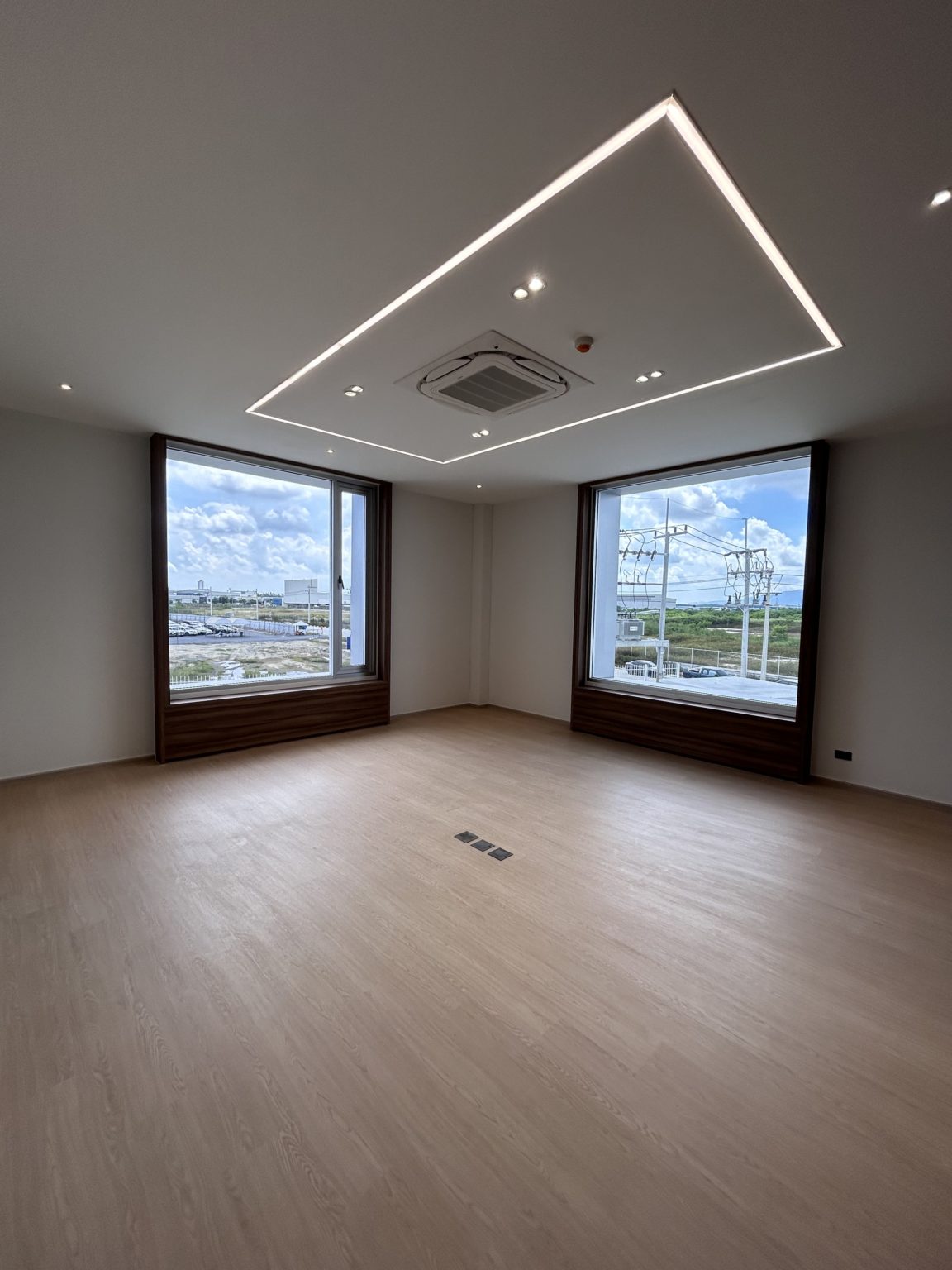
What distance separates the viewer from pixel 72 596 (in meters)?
4.21

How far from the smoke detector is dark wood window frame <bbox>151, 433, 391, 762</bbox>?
2520 mm

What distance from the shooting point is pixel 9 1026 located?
173 centimetres

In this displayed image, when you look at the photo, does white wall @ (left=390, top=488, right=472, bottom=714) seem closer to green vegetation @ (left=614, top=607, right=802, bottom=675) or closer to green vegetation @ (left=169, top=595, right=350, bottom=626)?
green vegetation @ (left=169, top=595, right=350, bottom=626)

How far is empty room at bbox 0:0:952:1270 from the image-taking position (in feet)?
4.13

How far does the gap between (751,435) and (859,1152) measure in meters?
4.20

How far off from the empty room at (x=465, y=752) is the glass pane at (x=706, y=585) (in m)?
0.07

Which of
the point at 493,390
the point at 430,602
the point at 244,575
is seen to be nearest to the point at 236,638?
the point at 244,575

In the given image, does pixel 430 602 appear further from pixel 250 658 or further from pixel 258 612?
pixel 250 658

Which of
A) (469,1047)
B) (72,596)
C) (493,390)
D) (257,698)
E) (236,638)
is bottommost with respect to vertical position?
(469,1047)

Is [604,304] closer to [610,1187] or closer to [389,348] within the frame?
[389,348]

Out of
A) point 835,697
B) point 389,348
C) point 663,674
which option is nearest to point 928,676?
point 835,697

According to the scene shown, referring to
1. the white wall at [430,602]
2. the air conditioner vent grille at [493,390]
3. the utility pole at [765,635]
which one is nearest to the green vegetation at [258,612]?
the white wall at [430,602]

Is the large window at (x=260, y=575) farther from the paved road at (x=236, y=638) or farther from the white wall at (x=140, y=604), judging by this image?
the white wall at (x=140, y=604)

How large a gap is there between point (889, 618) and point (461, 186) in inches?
171
